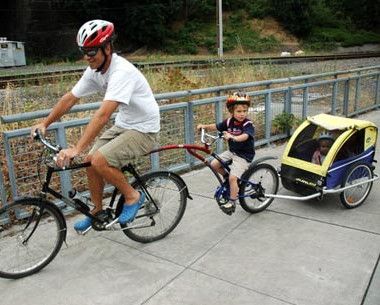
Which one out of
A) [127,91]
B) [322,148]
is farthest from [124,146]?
[322,148]

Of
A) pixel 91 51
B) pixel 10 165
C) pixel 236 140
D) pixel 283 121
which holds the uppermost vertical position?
pixel 91 51

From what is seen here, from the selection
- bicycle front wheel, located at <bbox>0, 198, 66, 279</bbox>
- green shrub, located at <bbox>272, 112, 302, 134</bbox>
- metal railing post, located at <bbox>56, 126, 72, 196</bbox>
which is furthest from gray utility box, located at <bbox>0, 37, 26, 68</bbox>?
bicycle front wheel, located at <bbox>0, 198, 66, 279</bbox>

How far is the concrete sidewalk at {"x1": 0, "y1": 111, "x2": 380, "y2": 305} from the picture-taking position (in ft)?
10.9

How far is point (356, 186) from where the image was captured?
4.87m

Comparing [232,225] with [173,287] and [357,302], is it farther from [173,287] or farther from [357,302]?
[357,302]

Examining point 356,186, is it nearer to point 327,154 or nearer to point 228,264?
point 327,154

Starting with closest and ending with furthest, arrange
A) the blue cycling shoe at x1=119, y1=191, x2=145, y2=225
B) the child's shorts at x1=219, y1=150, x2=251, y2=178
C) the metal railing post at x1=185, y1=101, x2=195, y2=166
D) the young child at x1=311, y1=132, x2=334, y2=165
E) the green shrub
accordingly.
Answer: the blue cycling shoe at x1=119, y1=191, x2=145, y2=225 → the child's shorts at x1=219, y1=150, x2=251, y2=178 → the young child at x1=311, y1=132, x2=334, y2=165 → the metal railing post at x1=185, y1=101, x2=195, y2=166 → the green shrub

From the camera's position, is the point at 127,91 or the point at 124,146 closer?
the point at 127,91

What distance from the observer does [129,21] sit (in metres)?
42.8

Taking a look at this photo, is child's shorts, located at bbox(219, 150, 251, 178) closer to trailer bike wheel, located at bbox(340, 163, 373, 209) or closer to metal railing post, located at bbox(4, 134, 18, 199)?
trailer bike wheel, located at bbox(340, 163, 373, 209)

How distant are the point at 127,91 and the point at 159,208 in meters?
1.28

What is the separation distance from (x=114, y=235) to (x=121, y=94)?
1586 mm

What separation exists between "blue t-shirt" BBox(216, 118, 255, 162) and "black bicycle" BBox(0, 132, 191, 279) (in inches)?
26.0

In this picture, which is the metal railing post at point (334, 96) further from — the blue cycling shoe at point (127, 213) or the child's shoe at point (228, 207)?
the blue cycling shoe at point (127, 213)
